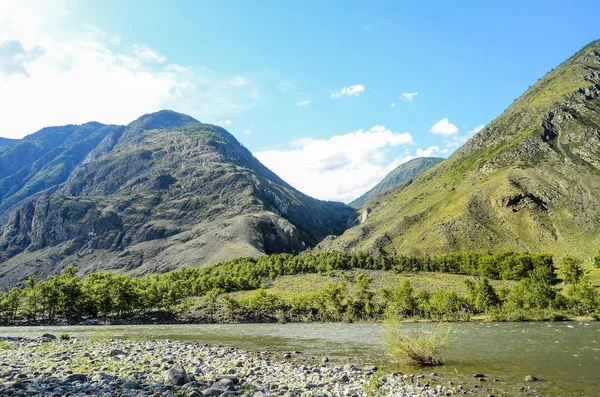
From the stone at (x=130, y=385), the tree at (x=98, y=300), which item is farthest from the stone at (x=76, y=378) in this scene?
the tree at (x=98, y=300)

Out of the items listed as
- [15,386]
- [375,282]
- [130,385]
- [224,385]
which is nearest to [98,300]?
[375,282]

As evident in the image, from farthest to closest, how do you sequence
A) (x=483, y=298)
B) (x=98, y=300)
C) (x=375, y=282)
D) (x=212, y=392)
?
(x=375, y=282) → (x=98, y=300) → (x=483, y=298) → (x=212, y=392)

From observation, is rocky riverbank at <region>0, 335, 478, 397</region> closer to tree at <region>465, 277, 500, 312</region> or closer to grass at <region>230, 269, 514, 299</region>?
tree at <region>465, 277, 500, 312</region>

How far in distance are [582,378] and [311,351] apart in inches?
1021

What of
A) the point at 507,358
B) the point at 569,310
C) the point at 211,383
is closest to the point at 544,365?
the point at 507,358

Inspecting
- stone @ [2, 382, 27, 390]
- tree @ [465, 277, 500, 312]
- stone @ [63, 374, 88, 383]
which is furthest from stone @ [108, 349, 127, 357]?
tree @ [465, 277, 500, 312]

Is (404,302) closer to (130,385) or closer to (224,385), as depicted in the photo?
(224,385)

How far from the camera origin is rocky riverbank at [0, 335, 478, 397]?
65.2ft

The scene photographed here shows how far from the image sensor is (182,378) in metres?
22.8

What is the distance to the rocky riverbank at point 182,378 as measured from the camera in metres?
19.9

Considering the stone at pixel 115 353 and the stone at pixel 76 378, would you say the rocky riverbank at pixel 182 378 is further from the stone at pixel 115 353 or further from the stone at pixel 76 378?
the stone at pixel 115 353

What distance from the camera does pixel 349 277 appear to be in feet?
624

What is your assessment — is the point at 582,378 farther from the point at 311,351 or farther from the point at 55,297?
the point at 55,297

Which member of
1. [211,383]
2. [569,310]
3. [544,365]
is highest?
[211,383]
